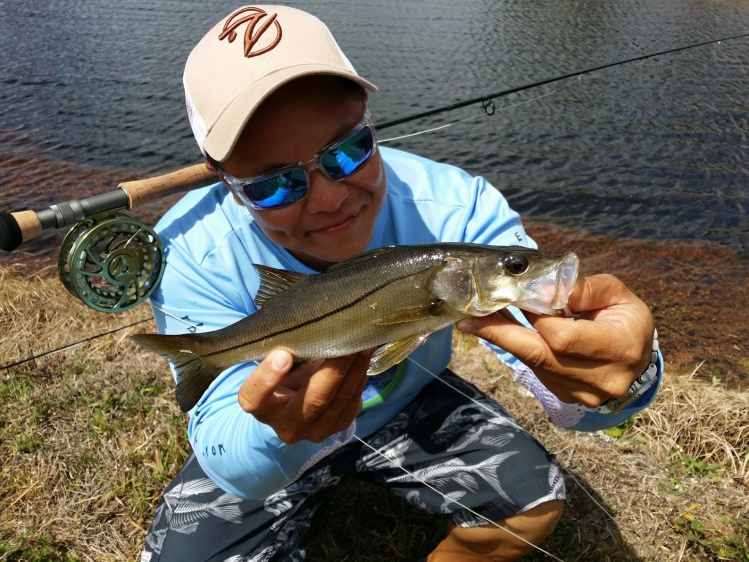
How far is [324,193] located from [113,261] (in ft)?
3.81

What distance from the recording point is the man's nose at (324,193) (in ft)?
7.68

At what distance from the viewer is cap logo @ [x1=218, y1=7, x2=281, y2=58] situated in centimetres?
239

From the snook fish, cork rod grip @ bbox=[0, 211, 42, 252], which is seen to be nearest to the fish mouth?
the snook fish

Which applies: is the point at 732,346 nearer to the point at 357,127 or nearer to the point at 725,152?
the point at 357,127

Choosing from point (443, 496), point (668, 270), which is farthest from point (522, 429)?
point (668, 270)

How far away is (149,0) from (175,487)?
730 inches

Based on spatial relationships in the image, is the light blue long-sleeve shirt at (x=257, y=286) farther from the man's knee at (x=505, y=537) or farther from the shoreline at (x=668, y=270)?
the shoreline at (x=668, y=270)

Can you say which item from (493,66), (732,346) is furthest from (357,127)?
(493,66)

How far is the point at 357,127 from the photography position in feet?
7.82

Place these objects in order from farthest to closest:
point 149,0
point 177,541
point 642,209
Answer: point 149,0
point 642,209
point 177,541

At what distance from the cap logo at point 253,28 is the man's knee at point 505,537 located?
2.29m

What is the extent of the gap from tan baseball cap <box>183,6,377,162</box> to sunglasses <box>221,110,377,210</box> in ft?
0.53

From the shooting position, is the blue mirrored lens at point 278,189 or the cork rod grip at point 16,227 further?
the cork rod grip at point 16,227

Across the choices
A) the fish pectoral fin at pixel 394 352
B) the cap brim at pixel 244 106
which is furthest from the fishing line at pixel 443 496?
the cap brim at pixel 244 106
